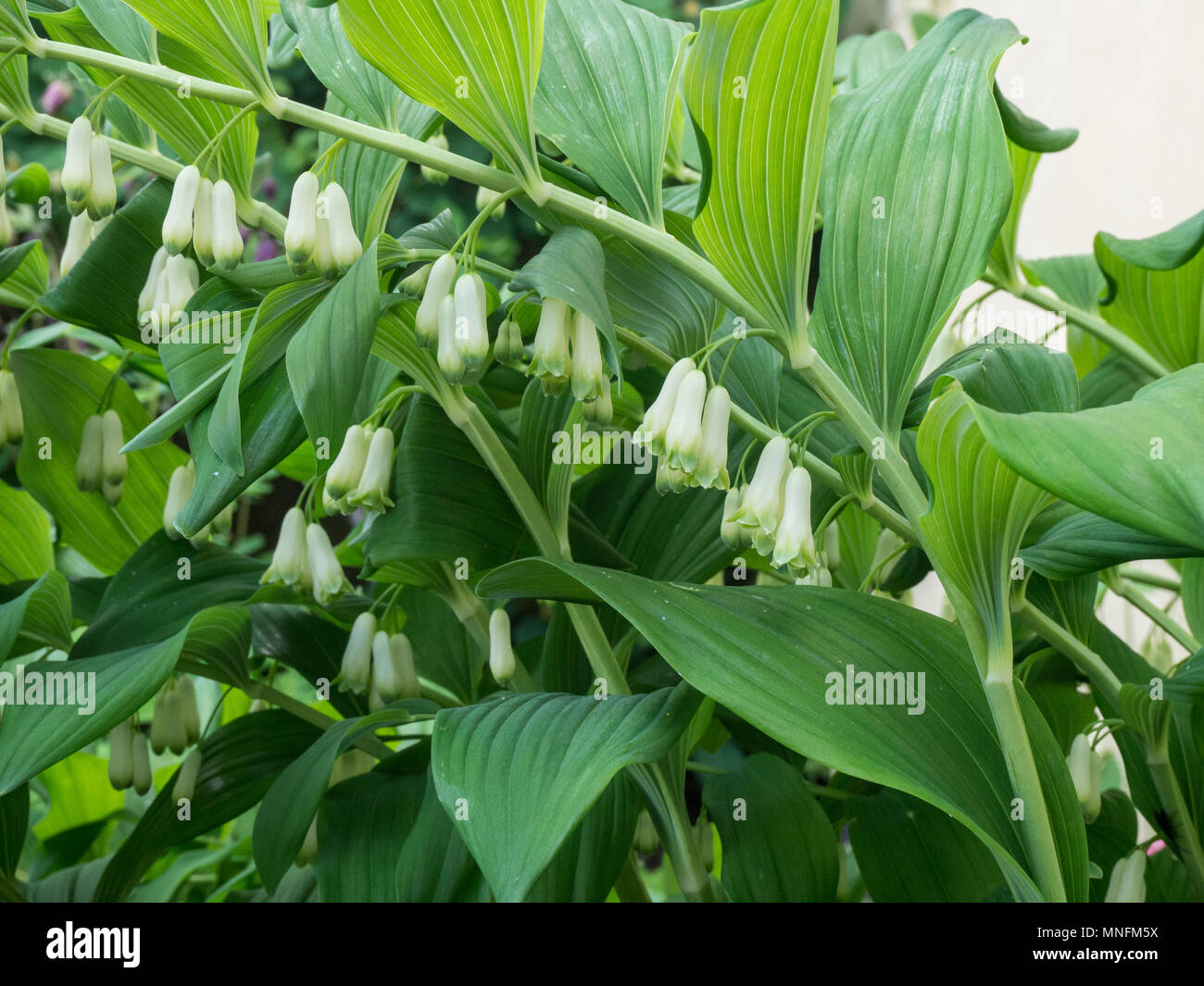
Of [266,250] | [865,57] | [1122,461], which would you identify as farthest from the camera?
[266,250]

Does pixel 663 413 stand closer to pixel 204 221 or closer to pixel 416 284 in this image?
pixel 416 284

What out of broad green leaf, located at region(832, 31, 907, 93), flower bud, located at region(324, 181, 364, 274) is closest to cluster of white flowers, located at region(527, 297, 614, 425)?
flower bud, located at region(324, 181, 364, 274)

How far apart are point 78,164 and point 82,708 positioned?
11.7 inches

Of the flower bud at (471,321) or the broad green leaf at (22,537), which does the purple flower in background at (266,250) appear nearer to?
the broad green leaf at (22,537)

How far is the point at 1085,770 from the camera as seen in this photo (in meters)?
0.61

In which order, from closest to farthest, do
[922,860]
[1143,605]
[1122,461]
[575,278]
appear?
[1122,461], [575,278], [922,860], [1143,605]

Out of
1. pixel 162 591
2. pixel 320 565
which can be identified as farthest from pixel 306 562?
pixel 162 591

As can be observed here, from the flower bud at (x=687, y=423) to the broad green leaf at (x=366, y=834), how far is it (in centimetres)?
29

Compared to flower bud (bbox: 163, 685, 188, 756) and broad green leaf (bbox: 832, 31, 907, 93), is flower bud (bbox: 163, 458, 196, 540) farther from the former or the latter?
broad green leaf (bbox: 832, 31, 907, 93)

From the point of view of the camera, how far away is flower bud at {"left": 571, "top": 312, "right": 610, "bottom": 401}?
1.66 feet

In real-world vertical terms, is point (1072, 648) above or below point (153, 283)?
below

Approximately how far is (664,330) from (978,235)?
0.58 feet

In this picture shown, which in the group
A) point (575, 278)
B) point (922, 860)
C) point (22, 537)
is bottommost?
point (922, 860)

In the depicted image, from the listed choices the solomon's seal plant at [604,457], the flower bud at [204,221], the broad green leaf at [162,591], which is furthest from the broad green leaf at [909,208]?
the broad green leaf at [162,591]
